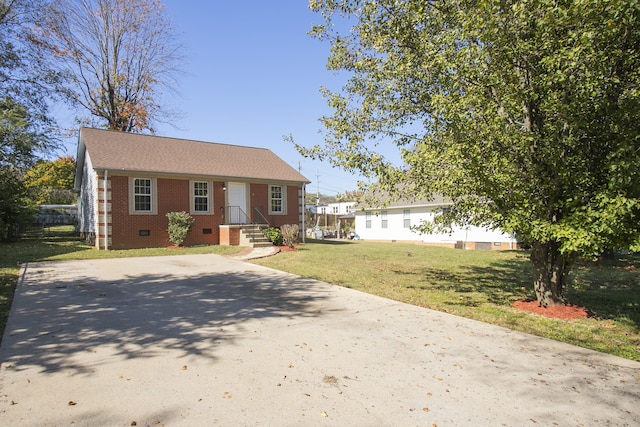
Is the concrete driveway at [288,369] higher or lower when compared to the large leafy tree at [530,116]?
lower

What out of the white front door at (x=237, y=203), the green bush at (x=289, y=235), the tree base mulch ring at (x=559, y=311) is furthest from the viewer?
the white front door at (x=237, y=203)

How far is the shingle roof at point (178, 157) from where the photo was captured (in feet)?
55.6

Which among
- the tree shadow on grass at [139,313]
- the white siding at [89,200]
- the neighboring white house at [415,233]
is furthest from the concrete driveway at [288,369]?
the neighboring white house at [415,233]

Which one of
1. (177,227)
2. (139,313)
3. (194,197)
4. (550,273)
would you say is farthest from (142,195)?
(550,273)

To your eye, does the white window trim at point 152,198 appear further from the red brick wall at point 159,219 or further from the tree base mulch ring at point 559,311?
the tree base mulch ring at point 559,311

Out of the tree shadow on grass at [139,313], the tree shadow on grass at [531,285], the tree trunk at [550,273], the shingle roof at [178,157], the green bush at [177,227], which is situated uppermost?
the shingle roof at [178,157]

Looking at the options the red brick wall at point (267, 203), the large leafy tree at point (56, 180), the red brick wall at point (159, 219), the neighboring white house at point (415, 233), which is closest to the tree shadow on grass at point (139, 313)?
the red brick wall at point (159, 219)

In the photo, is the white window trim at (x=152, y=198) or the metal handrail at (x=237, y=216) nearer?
the white window trim at (x=152, y=198)

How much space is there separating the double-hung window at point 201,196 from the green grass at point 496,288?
5850mm

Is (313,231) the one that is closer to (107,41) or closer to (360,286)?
(107,41)

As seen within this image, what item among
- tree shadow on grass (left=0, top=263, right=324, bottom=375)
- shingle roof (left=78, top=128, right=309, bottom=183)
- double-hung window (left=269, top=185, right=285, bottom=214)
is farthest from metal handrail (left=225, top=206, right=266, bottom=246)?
tree shadow on grass (left=0, top=263, right=324, bottom=375)

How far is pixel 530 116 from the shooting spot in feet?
20.5

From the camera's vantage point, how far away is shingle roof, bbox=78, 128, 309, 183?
16938mm

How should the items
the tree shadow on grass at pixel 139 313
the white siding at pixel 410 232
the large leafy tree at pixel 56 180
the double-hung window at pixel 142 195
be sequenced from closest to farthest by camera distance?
1. the tree shadow on grass at pixel 139 313
2. the double-hung window at pixel 142 195
3. the white siding at pixel 410 232
4. the large leafy tree at pixel 56 180
